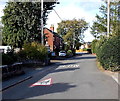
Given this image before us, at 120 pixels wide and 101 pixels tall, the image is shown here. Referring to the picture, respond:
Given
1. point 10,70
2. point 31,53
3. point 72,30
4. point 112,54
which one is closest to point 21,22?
point 31,53

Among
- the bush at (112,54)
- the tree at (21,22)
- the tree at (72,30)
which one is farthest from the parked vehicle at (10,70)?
the tree at (72,30)

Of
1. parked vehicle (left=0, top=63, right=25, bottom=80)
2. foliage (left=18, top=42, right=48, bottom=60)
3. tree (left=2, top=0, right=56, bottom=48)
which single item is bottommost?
parked vehicle (left=0, top=63, right=25, bottom=80)

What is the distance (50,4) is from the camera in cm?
3650

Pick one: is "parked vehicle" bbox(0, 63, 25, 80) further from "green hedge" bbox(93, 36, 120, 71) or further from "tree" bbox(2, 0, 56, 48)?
"tree" bbox(2, 0, 56, 48)

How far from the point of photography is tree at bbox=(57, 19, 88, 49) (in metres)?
83.8

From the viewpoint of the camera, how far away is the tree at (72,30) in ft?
275

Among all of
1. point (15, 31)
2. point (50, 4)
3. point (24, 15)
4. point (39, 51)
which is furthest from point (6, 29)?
point (39, 51)

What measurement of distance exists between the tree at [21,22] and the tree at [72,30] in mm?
47593

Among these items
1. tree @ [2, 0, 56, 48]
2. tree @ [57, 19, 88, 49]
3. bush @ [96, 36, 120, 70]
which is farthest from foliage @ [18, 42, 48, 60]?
tree @ [57, 19, 88, 49]

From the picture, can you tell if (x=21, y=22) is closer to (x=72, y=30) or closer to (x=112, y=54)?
(x=112, y=54)

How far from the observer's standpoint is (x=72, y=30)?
85.2m

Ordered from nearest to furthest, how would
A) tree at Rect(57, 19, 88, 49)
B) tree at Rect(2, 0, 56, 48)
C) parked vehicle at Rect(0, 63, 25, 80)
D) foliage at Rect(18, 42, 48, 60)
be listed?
parked vehicle at Rect(0, 63, 25, 80) < foliage at Rect(18, 42, 48, 60) < tree at Rect(2, 0, 56, 48) < tree at Rect(57, 19, 88, 49)

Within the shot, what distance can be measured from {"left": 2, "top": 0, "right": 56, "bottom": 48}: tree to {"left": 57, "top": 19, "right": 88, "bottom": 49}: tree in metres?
47.6

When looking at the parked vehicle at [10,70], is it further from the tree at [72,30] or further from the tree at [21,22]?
the tree at [72,30]
